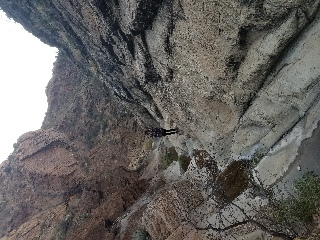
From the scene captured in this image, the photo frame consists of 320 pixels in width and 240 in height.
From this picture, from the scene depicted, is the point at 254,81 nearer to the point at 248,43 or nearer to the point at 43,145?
the point at 248,43

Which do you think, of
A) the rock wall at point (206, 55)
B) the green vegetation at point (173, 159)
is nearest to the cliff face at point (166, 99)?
the rock wall at point (206, 55)

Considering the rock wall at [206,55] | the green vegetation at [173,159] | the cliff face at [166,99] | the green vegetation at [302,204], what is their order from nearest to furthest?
the green vegetation at [302,204]
the rock wall at [206,55]
the cliff face at [166,99]
the green vegetation at [173,159]

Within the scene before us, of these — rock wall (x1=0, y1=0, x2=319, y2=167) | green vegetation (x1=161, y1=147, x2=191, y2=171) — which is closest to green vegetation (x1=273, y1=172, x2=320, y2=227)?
rock wall (x1=0, y1=0, x2=319, y2=167)

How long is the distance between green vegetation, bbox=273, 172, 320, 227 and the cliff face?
4.21ft

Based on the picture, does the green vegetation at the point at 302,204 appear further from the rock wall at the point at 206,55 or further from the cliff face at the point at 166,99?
the rock wall at the point at 206,55

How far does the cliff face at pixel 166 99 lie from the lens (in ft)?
37.4

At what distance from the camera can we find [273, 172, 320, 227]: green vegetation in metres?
10.2

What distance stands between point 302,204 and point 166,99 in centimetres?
985

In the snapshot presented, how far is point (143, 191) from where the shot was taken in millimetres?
21844

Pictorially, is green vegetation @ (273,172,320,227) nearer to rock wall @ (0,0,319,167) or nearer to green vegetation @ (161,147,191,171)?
rock wall @ (0,0,319,167)

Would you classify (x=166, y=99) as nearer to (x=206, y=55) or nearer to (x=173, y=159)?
(x=173, y=159)

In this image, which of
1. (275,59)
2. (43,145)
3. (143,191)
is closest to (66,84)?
(43,145)

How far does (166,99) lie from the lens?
18.7m

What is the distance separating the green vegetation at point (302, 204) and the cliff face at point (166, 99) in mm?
1284
